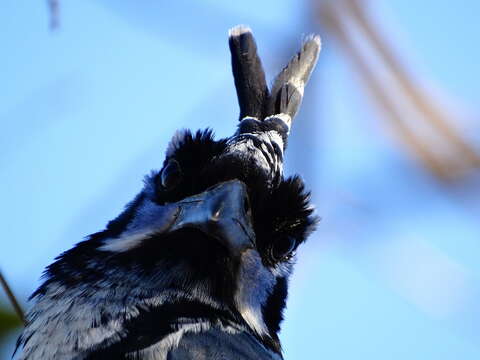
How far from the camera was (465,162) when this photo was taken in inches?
114

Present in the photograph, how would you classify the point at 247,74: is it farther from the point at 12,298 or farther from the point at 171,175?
the point at 12,298

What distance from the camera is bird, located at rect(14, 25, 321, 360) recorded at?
3.36 meters

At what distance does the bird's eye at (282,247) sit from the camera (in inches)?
157

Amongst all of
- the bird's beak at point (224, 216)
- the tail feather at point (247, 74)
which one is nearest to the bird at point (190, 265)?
the bird's beak at point (224, 216)

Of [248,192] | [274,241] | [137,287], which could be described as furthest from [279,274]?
[137,287]

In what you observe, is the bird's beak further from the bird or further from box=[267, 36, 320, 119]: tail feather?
box=[267, 36, 320, 119]: tail feather

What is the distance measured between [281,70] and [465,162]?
67.2 inches

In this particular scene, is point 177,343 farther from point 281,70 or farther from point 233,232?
point 281,70

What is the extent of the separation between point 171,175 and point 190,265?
0.43 metres

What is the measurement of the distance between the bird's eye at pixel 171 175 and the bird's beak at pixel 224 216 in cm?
19

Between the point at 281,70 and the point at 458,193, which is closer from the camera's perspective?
the point at 458,193

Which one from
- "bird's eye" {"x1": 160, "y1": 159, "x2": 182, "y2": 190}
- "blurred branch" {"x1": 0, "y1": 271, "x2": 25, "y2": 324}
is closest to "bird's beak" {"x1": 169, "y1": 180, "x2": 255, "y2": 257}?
"bird's eye" {"x1": 160, "y1": 159, "x2": 182, "y2": 190}

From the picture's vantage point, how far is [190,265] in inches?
143

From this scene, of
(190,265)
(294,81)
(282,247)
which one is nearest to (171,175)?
(190,265)
